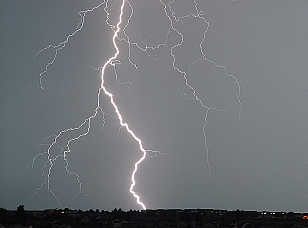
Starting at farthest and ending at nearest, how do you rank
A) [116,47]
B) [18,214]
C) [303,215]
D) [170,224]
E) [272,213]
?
[272,213], [303,215], [18,214], [170,224], [116,47]

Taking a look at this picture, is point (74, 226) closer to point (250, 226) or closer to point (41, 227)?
point (41, 227)

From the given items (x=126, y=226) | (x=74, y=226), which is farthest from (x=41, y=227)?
(x=126, y=226)

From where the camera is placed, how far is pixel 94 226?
25156 mm

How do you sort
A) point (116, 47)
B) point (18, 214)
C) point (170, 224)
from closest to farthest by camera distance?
point (116, 47) < point (170, 224) < point (18, 214)

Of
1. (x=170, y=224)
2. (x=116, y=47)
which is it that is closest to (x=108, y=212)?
(x=170, y=224)

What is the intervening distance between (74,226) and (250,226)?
9.65m

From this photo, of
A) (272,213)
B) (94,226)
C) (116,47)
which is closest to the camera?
(116,47)

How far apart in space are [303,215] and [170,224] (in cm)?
1586

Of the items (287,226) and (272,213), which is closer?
(287,226)

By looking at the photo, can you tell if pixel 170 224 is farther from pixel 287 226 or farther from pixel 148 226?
pixel 287 226

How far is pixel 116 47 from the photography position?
61.3 feet

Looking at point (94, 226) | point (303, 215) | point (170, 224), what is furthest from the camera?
point (303, 215)

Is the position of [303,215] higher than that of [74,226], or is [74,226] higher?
[303,215]

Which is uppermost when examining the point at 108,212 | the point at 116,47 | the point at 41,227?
the point at 116,47
